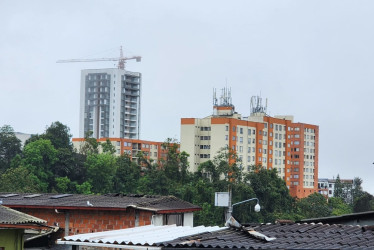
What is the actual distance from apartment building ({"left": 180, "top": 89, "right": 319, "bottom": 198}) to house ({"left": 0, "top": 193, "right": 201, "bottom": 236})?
109424 mm

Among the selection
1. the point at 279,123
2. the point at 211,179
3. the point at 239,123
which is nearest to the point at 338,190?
the point at 279,123

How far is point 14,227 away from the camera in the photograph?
56.1 feet

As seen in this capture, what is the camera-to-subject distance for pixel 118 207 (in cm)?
2441

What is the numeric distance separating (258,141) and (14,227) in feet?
421

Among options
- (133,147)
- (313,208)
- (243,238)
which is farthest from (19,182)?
(133,147)

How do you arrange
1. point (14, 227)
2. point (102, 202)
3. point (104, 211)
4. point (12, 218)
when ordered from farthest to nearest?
point (102, 202), point (104, 211), point (12, 218), point (14, 227)

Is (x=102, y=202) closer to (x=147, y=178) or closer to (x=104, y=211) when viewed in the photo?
(x=104, y=211)

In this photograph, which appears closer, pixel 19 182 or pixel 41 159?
pixel 19 182

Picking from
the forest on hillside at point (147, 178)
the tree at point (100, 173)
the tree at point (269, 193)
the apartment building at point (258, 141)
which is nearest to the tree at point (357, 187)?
the apartment building at point (258, 141)

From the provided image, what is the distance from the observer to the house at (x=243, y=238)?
11.6 metres

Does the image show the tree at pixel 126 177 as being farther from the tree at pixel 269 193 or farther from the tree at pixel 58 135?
the tree at pixel 269 193

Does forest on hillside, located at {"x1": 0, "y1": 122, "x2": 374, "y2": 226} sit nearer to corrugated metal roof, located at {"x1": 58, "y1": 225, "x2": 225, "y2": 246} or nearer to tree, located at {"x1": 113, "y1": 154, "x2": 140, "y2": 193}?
tree, located at {"x1": 113, "y1": 154, "x2": 140, "y2": 193}

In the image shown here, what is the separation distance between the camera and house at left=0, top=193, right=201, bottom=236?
2458 cm

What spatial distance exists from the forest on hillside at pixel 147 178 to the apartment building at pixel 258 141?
105ft
